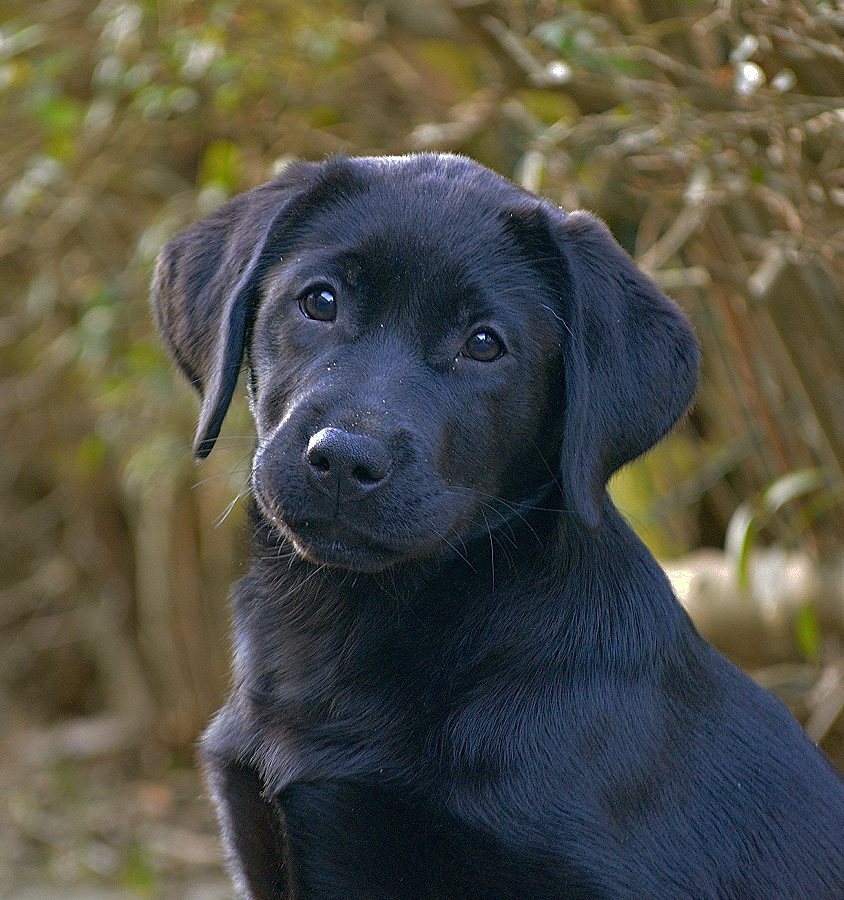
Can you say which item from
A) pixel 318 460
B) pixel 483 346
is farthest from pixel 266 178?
pixel 318 460

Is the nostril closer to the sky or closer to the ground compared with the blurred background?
closer to the sky

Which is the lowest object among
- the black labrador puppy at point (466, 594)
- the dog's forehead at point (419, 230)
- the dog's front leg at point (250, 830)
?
the dog's front leg at point (250, 830)

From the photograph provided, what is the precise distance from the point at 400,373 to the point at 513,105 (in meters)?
2.10

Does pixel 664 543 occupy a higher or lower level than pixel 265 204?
lower

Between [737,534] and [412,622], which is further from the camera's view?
[737,534]

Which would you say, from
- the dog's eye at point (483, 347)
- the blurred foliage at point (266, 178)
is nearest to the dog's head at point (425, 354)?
the dog's eye at point (483, 347)

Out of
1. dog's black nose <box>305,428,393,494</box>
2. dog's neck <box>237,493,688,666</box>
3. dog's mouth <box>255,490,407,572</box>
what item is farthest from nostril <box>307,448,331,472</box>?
dog's neck <box>237,493,688,666</box>

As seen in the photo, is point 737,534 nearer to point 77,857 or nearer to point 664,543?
point 664,543

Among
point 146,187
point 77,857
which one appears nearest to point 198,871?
point 77,857

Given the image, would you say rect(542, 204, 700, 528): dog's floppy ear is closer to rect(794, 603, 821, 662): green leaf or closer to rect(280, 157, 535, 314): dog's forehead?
rect(280, 157, 535, 314): dog's forehead

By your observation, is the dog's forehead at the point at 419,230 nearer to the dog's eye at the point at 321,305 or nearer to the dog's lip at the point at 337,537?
the dog's eye at the point at 321,305

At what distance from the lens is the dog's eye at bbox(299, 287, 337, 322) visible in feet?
7.59

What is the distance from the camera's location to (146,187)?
523cm

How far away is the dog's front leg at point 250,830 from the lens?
2.24 meters
